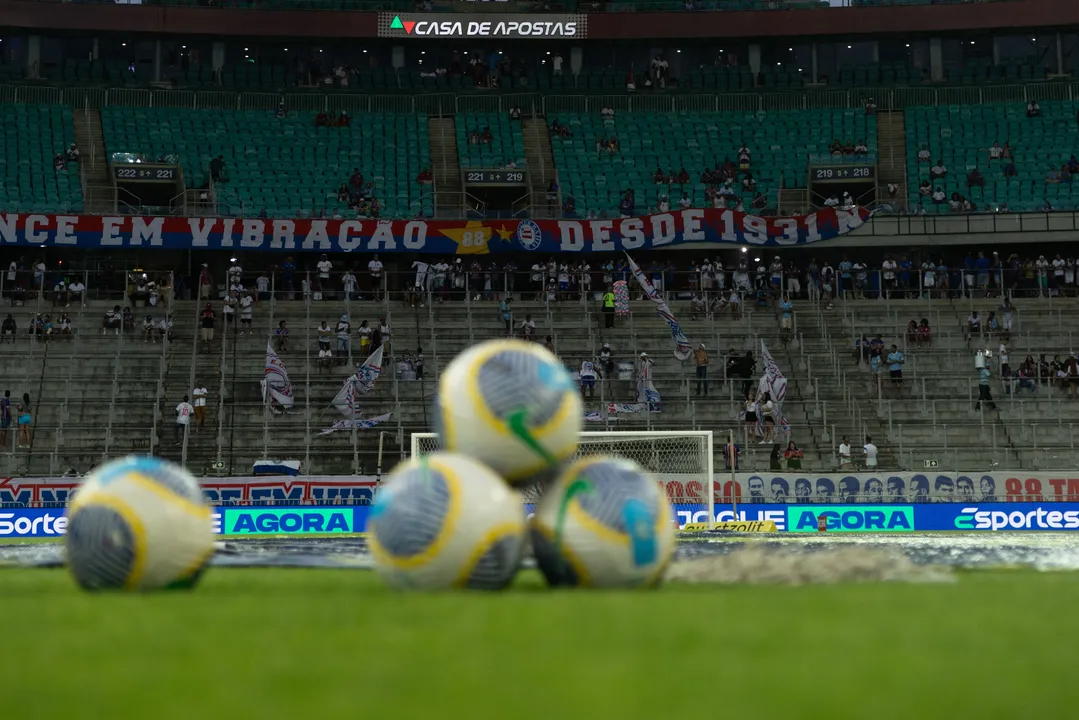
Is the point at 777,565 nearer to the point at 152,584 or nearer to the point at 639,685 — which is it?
the point at 152,584

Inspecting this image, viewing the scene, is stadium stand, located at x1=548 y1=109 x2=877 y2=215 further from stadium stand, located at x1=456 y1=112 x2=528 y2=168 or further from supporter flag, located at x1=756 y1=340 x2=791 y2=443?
supporter flag, located at x1=756 y1=340 x2=791 y2=443

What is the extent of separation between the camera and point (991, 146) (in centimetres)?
5600

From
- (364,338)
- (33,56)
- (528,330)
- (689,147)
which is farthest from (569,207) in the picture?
(33,56)

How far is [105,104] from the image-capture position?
5725cm

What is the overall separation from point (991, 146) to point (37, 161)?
36.6 meters

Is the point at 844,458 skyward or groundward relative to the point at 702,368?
groundward

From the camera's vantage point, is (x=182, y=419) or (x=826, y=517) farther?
(x=182, y=419)

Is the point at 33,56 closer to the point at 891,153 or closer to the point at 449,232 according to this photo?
the point at 449,232

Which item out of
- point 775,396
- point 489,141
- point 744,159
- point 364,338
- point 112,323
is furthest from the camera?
point 489,141

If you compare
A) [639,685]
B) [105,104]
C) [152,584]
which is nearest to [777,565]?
[152,584]

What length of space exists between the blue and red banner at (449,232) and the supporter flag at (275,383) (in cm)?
1118

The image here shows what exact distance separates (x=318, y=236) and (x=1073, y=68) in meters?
32.9

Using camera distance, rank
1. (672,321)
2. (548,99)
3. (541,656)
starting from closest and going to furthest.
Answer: (541,656) < (672,321) < (548,99)

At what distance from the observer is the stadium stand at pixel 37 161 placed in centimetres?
5138
